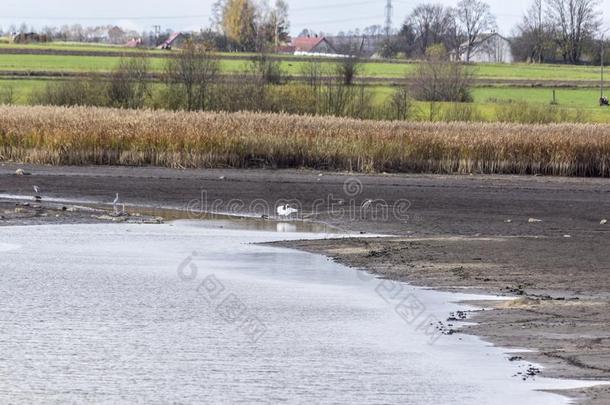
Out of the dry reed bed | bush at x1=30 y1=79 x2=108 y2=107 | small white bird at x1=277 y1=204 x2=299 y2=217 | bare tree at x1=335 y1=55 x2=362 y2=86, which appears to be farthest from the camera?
bare tree at x1=335 y1=55 x2=362 y2=86

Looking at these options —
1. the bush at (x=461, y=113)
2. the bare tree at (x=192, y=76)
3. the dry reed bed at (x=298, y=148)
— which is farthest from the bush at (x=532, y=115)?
the dry reed bed at (x=298, y=148)

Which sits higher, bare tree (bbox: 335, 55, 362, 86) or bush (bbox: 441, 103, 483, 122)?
bare tree (bbox: 335, 55, 362, 86)

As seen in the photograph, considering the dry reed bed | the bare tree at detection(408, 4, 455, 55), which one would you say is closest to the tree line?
the bare tree at detection(408, 4, 455, 55)

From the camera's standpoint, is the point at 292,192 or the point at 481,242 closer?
the point at 481,242

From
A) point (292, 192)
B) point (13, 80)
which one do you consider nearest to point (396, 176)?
point (292, 192)

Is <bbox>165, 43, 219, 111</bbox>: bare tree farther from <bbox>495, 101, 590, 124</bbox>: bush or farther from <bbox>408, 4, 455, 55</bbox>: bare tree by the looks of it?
<bbox>408, 4, 455, 55</bbox>: bare tree

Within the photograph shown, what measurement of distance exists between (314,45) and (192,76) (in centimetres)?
12427

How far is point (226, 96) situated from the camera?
57625 mm

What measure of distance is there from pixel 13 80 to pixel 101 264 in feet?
199

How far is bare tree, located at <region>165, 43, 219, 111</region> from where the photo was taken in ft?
189

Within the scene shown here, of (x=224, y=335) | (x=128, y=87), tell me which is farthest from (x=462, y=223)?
(x=128, y=87)

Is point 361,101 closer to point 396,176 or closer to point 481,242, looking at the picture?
point 396,176

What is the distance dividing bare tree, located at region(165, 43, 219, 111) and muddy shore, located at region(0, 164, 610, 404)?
970 inches

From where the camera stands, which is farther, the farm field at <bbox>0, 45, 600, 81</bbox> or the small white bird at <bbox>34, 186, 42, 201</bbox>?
the farm field at <bbox>0, 45, 600, 81</bbox>
